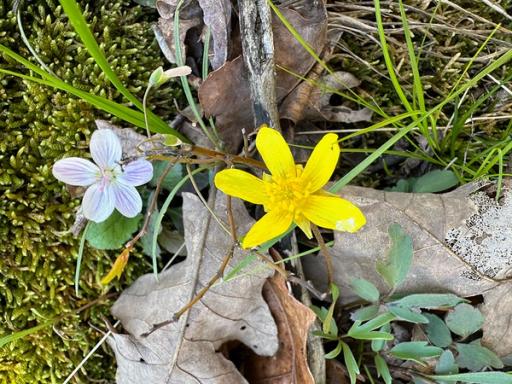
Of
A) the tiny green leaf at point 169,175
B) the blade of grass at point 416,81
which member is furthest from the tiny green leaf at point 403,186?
the tiny green leaf at point 169,175

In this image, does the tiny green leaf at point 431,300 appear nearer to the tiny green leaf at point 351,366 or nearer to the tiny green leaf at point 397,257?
the tiny green leaf at point 397,257

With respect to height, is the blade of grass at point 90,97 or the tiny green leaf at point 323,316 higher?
the blade of grass at point 90,97

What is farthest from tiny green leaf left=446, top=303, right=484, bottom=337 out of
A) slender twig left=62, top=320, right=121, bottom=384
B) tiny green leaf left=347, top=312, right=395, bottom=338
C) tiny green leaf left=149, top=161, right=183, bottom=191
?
slender twig left=62, top=320, right=121, bottom=384

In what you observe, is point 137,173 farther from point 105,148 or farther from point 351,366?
point 351,366

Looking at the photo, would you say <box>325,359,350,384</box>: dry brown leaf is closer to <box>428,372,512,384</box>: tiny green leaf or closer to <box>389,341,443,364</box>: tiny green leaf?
<box>389,341,443,364</box>: tiny green leaf

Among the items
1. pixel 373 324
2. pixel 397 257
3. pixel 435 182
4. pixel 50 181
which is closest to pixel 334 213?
pixel 397 257

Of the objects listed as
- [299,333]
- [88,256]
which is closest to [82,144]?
[88,256]
